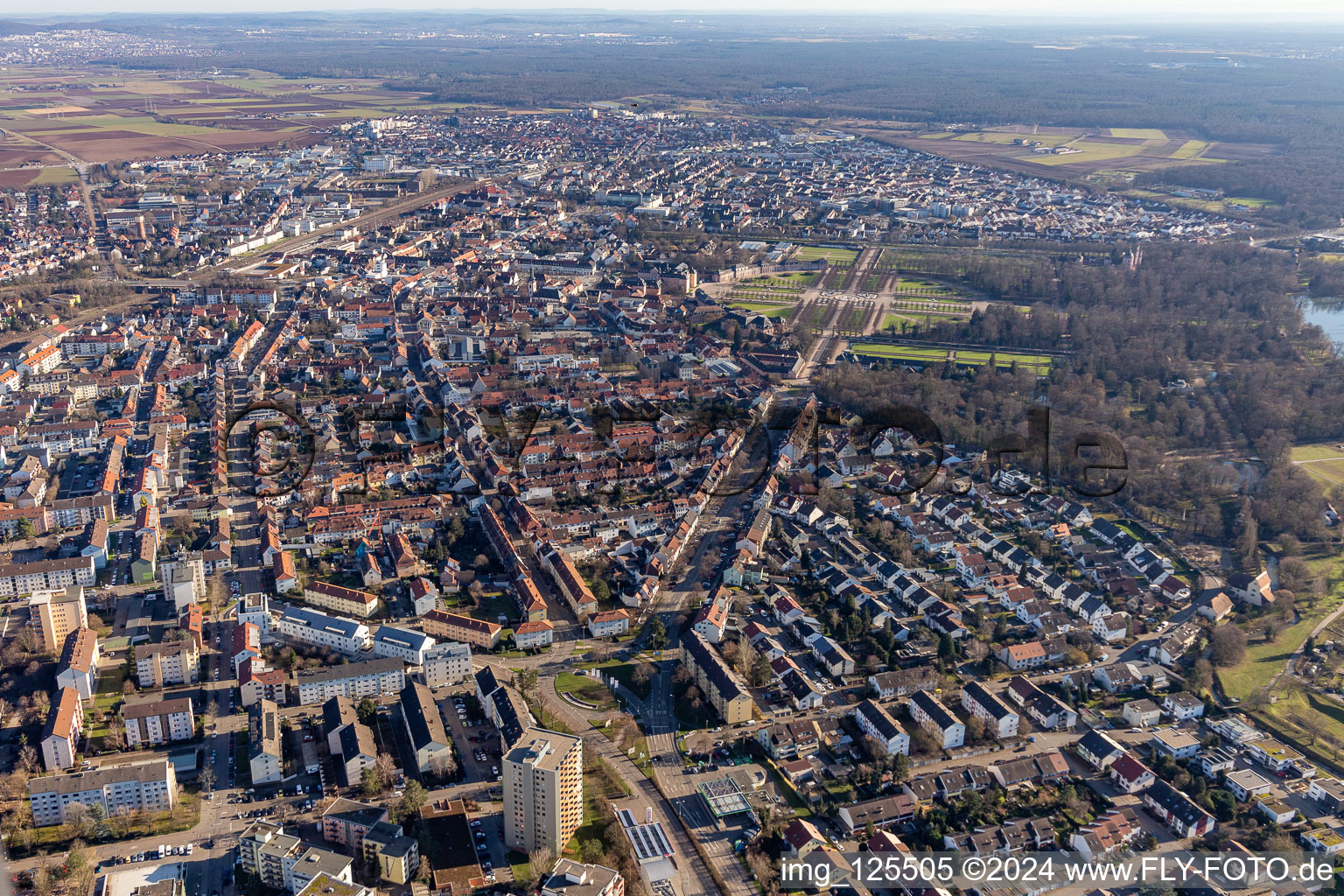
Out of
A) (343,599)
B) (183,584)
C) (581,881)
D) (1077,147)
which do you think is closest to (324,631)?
(343,599)

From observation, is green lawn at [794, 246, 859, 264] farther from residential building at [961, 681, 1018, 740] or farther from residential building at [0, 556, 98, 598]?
residential building at [0, 556, 98, 598]

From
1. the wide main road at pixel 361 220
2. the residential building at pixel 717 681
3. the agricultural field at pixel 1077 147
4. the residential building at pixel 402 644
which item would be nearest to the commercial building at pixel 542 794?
the residential building at pixel 717 681

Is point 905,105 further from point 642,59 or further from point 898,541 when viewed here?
point 898,541

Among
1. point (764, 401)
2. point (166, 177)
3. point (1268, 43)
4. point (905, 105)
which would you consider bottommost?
point (764, 401)

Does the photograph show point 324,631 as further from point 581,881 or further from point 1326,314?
point 1326,314

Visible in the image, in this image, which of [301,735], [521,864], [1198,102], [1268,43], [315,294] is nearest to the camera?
[521,864]

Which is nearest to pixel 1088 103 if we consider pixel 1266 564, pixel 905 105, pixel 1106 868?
pixel 905 105

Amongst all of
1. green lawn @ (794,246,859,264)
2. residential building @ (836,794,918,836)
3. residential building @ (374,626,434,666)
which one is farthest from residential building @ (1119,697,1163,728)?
green lawn @ (794,246,859,264)
